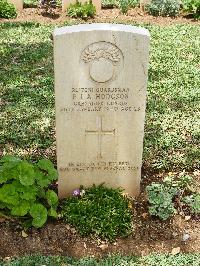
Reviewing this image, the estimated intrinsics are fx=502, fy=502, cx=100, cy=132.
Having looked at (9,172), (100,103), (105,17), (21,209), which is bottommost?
(21,209)

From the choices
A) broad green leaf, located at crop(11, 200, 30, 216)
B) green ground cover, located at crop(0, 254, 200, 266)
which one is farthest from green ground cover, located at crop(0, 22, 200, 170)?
green ground cover, located at crop(0, 254, 200, 266)

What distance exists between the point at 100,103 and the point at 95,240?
1261mm

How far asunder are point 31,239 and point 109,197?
0.86 meters

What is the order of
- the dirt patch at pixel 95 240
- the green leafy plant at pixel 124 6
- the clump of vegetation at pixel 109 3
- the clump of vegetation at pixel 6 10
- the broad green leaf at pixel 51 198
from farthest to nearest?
the clump of vegetation at pixel 109 3, the green leafy plant at pixel 124 6, the clump of vegetation at pixel 6 10, the broad green leaf at pixel 51 198, the dirt patch at pixel 95 240

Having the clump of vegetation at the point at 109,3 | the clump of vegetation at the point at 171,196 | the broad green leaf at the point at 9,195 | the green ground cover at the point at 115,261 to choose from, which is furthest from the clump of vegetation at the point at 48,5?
the green ground cover at the point at 115,261

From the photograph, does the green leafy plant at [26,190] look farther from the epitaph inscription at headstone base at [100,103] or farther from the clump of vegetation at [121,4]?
the clump of vegetation at [121,4]

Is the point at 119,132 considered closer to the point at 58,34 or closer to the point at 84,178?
the point at 84,178

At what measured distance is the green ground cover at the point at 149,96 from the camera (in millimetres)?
5953

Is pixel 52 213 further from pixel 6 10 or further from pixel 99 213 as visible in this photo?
pixel 6 10

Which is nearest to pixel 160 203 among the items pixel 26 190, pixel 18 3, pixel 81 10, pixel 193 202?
pixel 193 202

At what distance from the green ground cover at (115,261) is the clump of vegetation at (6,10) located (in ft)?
23.7

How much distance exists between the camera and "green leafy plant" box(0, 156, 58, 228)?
14.7 feet

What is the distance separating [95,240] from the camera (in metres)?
4.62

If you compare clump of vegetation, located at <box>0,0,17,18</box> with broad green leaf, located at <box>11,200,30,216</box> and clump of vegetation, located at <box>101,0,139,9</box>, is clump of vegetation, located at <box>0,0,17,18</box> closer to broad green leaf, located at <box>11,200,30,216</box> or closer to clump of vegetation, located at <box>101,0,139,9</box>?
clump of vegetation, located at <box>101,0,139,9</box>
